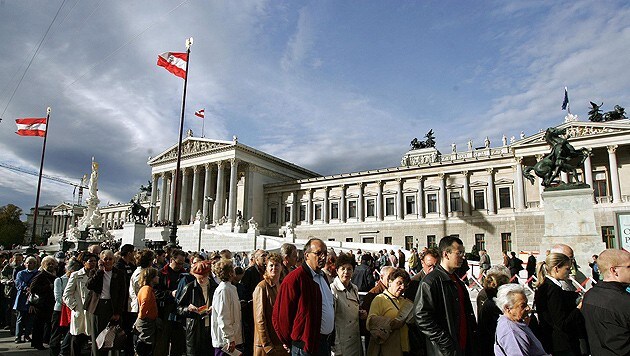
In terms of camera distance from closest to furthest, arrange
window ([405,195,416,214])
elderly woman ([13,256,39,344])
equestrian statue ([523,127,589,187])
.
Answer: elderly woman ([13,256,39,344]) → equestrian statue ([523,127,589,187]) → window ([405,195,416,214])

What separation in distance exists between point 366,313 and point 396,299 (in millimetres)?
489

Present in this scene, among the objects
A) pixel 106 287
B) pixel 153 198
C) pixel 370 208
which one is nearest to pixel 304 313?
pixel 106 287

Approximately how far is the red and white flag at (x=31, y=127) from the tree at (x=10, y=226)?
169 feet

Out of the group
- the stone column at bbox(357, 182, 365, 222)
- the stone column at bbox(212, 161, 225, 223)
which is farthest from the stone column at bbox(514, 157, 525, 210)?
the stone column at bbox(212, 161, 225, 223)

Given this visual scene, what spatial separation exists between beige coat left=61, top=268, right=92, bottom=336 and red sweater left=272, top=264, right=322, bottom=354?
4090mm

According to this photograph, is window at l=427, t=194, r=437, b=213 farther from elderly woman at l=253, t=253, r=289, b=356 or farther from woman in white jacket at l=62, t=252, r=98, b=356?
elderly woman at l=253, t=253, r=289, b=356

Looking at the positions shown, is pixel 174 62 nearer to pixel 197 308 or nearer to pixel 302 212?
pixel 197 308

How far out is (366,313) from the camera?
15.9 ft

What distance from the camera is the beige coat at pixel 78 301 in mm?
6422

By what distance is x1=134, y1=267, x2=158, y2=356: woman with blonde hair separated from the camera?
18.6ft

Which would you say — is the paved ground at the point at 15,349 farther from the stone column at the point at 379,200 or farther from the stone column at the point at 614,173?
the stone column at the point at 379,200

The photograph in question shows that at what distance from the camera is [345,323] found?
4648 millimetres

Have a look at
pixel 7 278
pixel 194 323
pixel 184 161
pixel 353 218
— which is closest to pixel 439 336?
pixel 194 323

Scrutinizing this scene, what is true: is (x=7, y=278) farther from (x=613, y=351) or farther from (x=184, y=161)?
(x=184, y=161)
